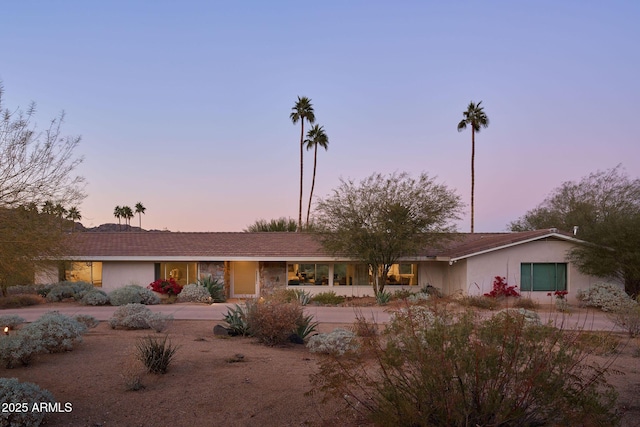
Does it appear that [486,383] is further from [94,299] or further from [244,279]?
[244,279]

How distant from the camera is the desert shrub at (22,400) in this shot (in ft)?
19.9

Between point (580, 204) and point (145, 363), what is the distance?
34457mm

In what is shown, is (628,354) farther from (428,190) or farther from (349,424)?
(428,190)

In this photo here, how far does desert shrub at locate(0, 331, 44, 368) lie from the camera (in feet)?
30.2

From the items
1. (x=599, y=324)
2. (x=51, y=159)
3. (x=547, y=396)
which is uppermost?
(x=51, y=159)

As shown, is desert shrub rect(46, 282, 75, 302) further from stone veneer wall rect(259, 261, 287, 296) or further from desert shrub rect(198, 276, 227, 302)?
stone veneer wall rect(259, 261, 287, 296)

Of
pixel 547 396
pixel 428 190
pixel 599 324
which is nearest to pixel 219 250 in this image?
pixel 428 190

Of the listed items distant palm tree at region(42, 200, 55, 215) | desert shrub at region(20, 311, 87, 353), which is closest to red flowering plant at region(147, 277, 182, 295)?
desert shrub at region(20, 311, 87, 353)

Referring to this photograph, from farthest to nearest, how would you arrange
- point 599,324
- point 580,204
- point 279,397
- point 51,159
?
point 580,204 < point 599,324 < point 51,159 < point 279,397

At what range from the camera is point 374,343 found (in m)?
6.04

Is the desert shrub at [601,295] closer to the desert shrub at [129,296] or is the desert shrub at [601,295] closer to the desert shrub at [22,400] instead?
the desert shrub at [129,296]

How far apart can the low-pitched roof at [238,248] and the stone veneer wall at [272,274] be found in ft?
2.84

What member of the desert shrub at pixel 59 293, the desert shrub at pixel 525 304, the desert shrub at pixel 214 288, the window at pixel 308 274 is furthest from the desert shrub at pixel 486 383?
the window at pixel 308 274

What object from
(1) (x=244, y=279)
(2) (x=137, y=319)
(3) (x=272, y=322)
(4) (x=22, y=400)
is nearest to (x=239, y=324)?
(3) (x=272, y=322)
